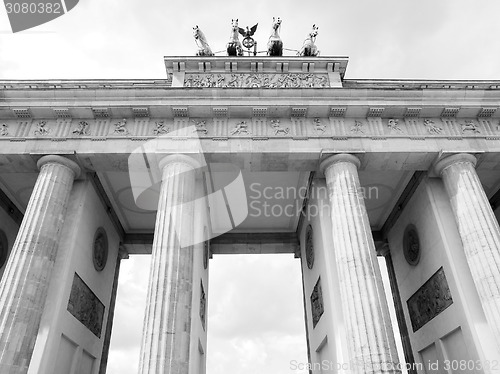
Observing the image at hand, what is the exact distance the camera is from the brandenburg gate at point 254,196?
11.1 m

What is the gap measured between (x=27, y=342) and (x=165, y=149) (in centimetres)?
709

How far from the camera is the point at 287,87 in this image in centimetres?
1428

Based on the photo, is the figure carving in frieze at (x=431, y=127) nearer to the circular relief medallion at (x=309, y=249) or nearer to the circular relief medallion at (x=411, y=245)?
the circular relief medallion at (x=411, y=245)

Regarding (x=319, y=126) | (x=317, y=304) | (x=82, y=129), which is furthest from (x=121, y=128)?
(x=317, y=304)

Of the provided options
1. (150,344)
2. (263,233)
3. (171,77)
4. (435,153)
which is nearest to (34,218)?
(150,344)

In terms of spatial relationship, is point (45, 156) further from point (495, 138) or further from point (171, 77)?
point (495, 138)

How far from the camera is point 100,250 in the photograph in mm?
15922

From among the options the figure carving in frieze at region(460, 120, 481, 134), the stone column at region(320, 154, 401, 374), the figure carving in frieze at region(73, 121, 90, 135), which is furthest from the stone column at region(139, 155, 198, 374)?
the figure carving in frieze at region(460, 120, 481, 134)

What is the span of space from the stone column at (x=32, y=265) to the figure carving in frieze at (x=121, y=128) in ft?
6.36

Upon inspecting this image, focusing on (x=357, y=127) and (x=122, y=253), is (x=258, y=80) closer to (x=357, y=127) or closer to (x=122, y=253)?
(x=357, y=127)

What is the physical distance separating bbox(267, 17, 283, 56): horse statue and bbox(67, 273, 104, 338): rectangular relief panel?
12.5m

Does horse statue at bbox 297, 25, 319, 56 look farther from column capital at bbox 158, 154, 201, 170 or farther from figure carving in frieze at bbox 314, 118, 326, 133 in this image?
column capital at bbox 158, 154, 201, 170

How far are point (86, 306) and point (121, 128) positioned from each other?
22.3 feet

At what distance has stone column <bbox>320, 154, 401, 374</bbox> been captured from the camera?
10.1 metres
